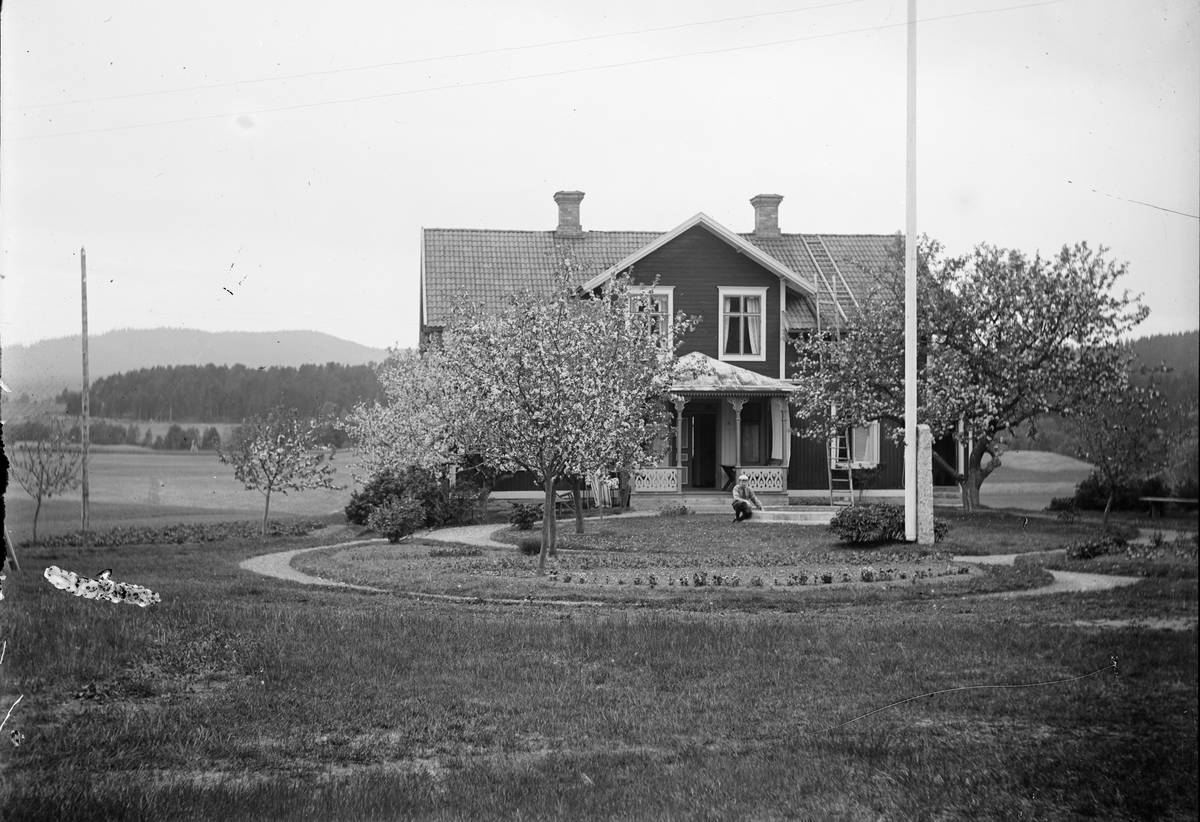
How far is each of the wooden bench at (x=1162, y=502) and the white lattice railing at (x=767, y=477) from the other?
1543 centimetres

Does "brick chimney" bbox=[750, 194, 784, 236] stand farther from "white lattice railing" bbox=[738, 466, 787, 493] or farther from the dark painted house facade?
"white lattice railing" bbox=[738, 466, 787, 493]

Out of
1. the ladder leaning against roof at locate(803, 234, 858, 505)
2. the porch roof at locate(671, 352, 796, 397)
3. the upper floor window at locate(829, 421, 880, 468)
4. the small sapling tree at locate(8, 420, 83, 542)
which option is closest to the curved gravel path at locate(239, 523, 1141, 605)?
the small sapling tree at locate(8, 420, 83, 542)

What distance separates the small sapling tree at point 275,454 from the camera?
11.9 m

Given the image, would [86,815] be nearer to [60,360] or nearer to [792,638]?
[60,360]

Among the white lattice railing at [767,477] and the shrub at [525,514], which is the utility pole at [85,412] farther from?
the white lattice railing at [767,477]

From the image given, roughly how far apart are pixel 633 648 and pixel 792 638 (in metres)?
1.48

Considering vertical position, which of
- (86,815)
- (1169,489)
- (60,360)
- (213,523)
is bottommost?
(86,815)

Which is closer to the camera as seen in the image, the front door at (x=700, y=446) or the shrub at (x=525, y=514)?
the shrub at (x=525, y=514)

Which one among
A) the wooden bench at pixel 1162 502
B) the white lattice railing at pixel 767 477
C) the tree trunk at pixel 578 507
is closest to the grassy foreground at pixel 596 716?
the wooden bench at pixel 1162 502

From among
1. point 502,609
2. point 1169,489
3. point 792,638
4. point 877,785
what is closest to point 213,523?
point 502,609

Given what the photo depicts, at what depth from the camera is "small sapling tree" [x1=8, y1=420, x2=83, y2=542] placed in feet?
26.1

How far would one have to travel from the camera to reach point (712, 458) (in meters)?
25.6

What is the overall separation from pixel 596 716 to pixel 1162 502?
401cm

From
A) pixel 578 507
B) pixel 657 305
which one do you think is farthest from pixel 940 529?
pixel 657 305
